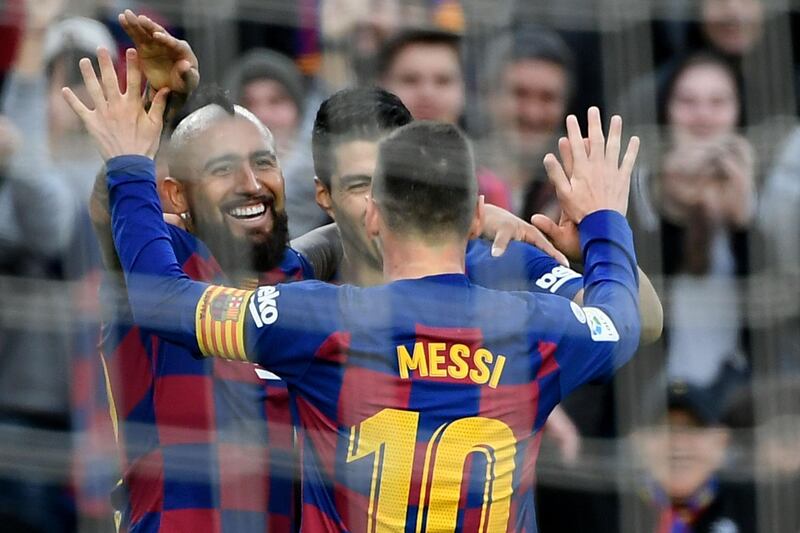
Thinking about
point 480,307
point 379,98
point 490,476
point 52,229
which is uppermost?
point 379,98

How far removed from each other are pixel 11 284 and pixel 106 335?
374 mm

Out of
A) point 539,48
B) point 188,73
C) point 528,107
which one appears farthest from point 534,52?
point 188,73

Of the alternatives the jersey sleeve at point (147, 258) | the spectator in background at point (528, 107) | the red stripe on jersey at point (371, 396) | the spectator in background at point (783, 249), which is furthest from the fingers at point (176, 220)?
the spectator in background at point (783, 249)

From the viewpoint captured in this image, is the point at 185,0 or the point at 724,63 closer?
the point at 185,0

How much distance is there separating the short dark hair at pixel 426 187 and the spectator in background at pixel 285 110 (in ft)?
3.29

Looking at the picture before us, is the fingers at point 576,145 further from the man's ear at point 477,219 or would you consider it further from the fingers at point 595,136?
the man's ear at point 477,219

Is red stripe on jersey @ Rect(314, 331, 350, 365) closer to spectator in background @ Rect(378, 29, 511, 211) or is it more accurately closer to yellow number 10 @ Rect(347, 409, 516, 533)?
yellow number 10 @ Rect(347, 409, 516, 533)

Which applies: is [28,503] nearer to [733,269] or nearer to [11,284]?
[11,284]

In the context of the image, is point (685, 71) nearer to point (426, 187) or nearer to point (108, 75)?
point (426, 187)

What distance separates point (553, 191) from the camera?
11.0 feet

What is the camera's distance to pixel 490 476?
237 cm

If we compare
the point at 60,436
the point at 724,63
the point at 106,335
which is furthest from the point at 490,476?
the point at 724,63

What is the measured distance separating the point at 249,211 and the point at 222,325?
0.54 m

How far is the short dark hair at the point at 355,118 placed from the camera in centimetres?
284
